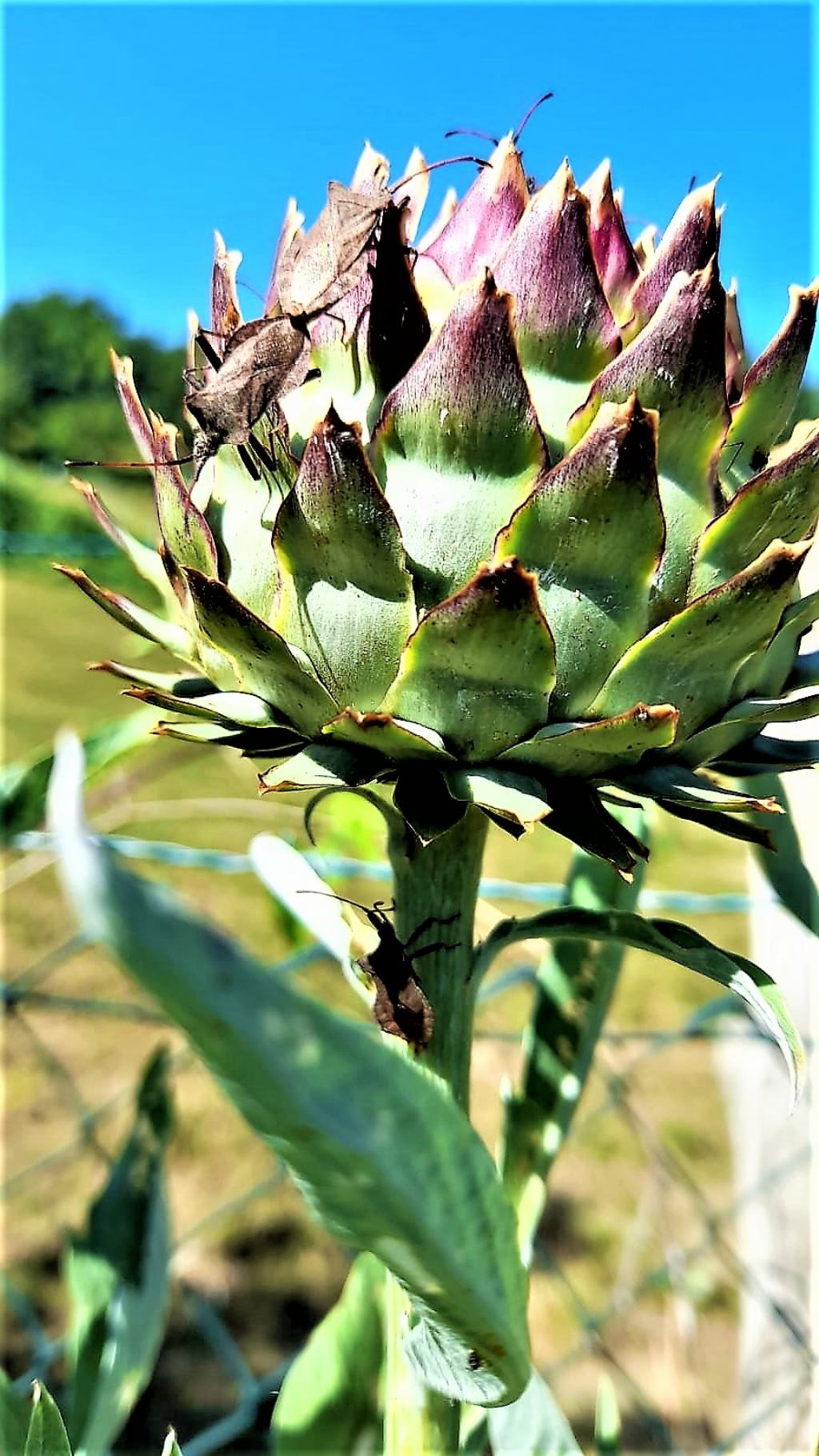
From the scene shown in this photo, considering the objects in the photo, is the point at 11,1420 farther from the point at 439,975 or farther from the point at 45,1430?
the point at 439,975

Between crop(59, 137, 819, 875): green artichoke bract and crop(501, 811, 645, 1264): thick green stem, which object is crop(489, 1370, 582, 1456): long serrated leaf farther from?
crop(59, 137, 819, 875): green artichoke bract

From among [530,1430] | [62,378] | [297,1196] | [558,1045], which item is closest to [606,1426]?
[530,1430]

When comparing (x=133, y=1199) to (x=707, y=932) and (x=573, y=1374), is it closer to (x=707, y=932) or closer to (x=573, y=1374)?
(x=573, y=1374)

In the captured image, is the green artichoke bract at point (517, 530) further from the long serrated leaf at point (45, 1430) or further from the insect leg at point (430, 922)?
the long serrated leaf at point (45, 1430)

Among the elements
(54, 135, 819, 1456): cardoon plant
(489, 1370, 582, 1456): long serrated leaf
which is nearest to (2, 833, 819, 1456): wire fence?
(54, 135, 819, 1456): cardoon plant

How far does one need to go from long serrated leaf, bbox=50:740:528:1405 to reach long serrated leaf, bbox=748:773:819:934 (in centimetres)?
26

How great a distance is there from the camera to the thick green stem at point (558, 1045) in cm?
52

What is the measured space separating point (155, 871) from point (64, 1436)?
9.64 ft

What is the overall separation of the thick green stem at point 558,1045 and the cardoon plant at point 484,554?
104mm

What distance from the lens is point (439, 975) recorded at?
426mm

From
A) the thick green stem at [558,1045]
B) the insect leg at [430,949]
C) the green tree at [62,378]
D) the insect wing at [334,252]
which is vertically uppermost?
the green tree at [62,378]

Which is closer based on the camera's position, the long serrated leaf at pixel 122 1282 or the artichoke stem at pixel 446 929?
the artichoke stem at pixel 446 929

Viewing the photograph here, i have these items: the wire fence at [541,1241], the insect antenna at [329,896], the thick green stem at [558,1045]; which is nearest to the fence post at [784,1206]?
the wire fence at [541,1241]

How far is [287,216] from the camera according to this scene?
0.46 metres
